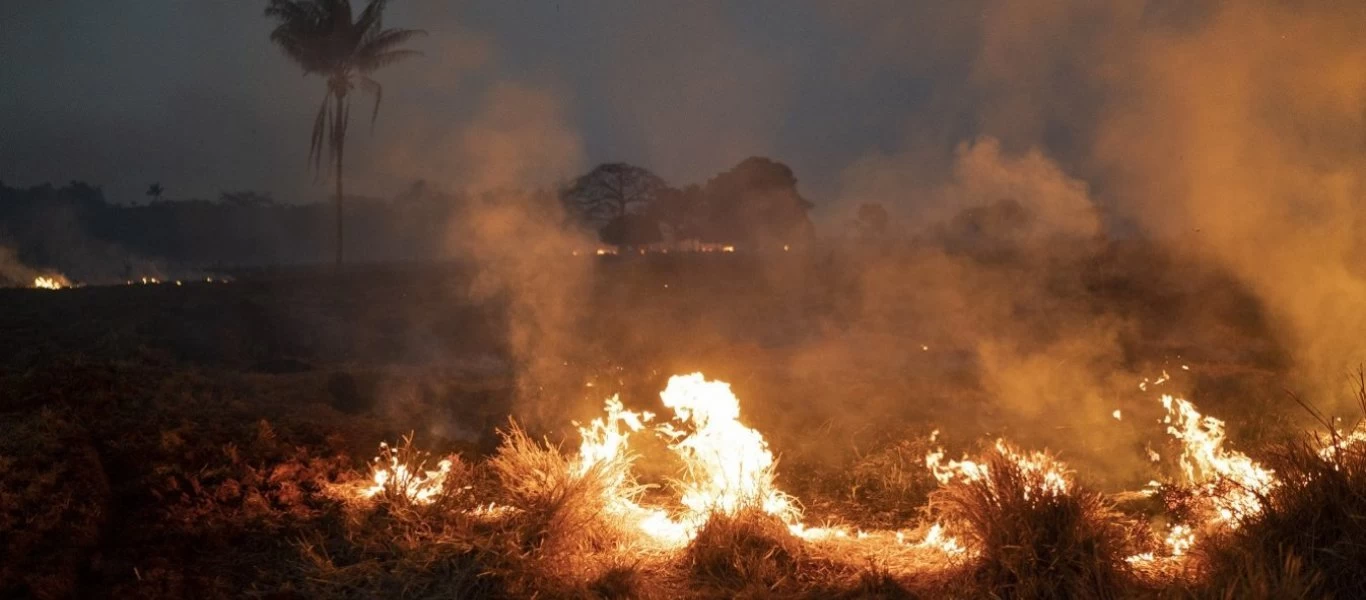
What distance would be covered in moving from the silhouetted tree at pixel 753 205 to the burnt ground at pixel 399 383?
431 inches

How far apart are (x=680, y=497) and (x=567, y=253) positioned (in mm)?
14406

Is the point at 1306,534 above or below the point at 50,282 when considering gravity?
below

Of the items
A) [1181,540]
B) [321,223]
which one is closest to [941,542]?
[1181,540]

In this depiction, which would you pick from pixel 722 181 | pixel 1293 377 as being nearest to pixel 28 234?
pixel 722 181

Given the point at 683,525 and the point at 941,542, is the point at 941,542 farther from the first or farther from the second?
the point at 683,525

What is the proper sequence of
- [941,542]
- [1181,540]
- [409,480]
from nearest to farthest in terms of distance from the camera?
1. [1181,540]
2. [941,542]
3. [409,480]

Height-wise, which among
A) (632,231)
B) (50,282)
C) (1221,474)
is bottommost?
(1221,474)

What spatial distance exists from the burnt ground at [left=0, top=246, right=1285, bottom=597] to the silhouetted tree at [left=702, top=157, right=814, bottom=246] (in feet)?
35.9

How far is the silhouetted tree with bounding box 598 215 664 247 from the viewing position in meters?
34.5

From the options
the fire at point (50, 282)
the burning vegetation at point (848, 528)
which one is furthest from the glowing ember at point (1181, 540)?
the fire at point (50, 282)

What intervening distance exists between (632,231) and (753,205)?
4.96 metres

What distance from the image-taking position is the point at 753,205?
36.3 meters

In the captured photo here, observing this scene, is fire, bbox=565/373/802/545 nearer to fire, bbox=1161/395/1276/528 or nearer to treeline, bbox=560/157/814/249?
fire, bbox=1161/395/1276/528

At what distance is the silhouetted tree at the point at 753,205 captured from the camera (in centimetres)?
3475
